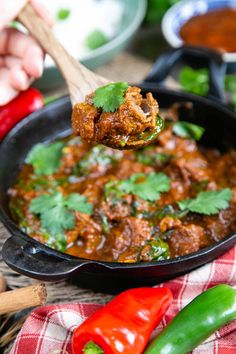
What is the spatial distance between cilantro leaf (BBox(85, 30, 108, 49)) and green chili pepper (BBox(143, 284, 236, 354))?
281 cm

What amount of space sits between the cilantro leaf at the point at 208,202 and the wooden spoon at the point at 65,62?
74 centimetres

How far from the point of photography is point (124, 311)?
242 cm

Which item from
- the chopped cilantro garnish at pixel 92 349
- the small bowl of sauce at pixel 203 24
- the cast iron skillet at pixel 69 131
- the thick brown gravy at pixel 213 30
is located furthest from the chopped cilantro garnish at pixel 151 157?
the thick brown gravy at pixel 213 30

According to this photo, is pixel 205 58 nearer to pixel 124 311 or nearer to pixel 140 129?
pixel 140 129

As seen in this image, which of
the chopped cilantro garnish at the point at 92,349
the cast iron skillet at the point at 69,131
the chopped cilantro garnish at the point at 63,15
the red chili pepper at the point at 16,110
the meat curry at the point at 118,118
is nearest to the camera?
the chopped cilantro garnish at the point at 92,349

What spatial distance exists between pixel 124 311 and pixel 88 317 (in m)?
Answer: 0.22

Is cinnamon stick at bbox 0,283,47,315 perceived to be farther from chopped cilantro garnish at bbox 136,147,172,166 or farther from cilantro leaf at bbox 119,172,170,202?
chopped cilantro garnish at bbox 136,147,172,166

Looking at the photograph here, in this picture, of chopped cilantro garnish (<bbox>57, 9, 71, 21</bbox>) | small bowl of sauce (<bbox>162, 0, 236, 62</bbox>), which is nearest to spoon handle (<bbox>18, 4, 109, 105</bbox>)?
small bowl of sauce (<bbox>162, 0, 236, 62</bbox>)

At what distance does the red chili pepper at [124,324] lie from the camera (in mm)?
2299

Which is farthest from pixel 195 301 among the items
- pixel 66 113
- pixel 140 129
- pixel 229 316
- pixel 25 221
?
pixel 66 113

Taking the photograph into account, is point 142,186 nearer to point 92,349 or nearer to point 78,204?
point 78,204

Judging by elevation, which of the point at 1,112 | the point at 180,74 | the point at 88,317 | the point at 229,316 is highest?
the point at 1,112

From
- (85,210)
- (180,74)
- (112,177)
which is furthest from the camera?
(180,74)

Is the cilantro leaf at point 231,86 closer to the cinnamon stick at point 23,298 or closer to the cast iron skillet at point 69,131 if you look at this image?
the cast iron skillet at point 69,131
